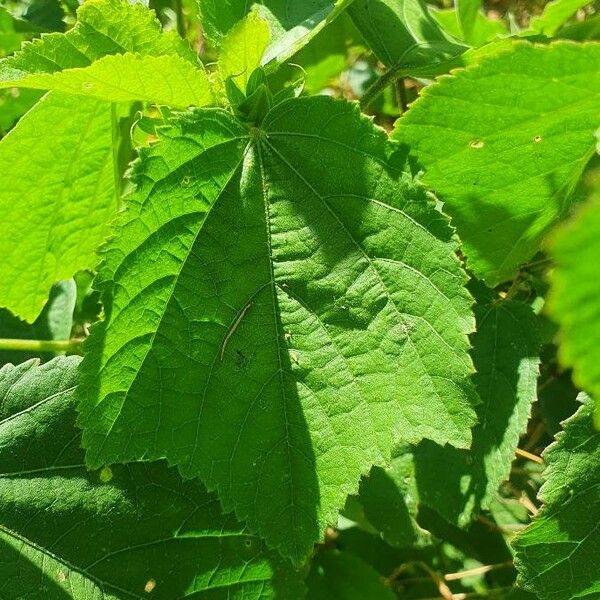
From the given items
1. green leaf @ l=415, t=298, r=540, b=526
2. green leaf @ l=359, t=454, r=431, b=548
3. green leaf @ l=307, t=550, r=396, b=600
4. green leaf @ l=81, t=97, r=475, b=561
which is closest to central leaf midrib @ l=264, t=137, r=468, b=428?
green leaf @ l=81, t=97, r=475, b=561

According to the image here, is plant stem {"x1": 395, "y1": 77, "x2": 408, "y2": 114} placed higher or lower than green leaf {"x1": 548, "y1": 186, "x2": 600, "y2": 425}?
higher

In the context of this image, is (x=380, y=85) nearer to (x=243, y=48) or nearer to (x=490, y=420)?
(x=243, y=48)

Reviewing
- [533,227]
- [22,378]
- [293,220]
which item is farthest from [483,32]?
[22,378]

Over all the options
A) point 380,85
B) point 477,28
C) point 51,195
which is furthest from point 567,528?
point 477,28

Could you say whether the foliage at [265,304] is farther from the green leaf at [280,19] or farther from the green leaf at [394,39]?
the green leaf at [394,39]

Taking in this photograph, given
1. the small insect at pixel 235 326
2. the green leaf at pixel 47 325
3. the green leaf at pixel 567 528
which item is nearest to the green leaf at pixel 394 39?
the small insect at pixel 235 326

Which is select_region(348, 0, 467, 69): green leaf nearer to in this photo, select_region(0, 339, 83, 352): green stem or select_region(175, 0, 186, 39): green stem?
select_region(175, 0, 186, 39): green stem
